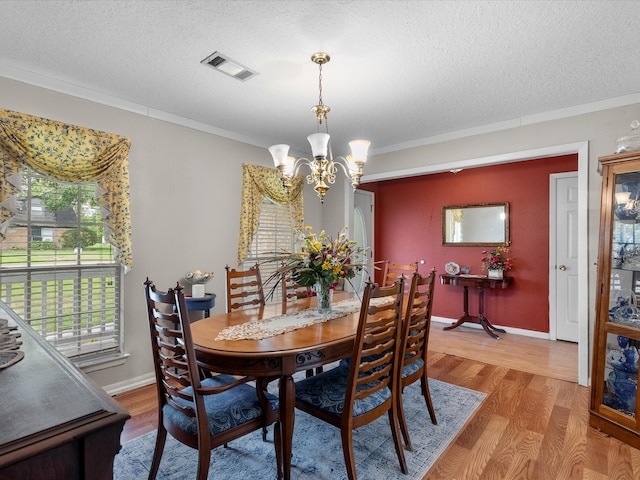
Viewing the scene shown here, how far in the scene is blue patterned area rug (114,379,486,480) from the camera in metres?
1.96

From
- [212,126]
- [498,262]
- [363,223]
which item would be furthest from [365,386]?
[363,223]

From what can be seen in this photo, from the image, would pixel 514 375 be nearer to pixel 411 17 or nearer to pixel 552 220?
pixel 552 220

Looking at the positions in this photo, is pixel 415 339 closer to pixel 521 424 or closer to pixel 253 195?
pixel 521 424

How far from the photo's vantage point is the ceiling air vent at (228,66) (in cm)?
234

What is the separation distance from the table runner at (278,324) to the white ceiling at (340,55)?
5.72 ft

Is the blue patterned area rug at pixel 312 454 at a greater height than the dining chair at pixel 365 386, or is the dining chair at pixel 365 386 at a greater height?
the dining chair at pixel 365 386

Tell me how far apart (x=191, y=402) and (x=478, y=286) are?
4.28m

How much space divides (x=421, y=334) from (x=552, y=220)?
342 centimetres

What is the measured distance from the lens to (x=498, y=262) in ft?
15.9

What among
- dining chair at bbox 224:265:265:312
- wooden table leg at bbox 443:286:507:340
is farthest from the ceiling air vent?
wooden table leg at bbox 443:286:507:340

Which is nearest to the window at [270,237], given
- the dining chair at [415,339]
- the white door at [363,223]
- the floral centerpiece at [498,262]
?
the white door at [363,223]

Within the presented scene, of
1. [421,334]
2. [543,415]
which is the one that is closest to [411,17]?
[421,334]

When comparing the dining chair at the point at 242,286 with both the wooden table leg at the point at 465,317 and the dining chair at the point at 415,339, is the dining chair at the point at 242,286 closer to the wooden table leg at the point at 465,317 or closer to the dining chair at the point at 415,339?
the dining chair at the point at 415,339

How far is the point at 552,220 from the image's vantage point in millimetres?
4605
